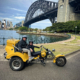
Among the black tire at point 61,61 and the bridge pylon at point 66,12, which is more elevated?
the bridge pylon at point 66,12

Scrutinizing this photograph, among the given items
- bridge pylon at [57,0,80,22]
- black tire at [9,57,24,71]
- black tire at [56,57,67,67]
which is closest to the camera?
black tire at [9,57,24,71]

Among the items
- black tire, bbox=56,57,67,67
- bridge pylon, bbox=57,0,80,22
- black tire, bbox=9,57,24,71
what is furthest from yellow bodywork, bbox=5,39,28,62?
bridge pylon, bbox=57,0,80,22

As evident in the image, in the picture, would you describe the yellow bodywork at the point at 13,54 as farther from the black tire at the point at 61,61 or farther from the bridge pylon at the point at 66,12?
the bridge pylon at the point at 66,12

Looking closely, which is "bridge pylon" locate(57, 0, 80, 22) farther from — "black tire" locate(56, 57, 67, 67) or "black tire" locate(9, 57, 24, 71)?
"black tire" locate(9, 57, 24, 71)

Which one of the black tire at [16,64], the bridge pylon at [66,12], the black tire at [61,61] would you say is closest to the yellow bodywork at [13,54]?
the black tire at [16,64]

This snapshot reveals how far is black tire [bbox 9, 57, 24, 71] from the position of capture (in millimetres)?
3861

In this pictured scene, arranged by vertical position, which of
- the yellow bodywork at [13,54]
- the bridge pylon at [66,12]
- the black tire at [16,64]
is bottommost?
the black tire at [16,64]

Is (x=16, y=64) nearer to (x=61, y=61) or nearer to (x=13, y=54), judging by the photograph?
(x=13, y=54)

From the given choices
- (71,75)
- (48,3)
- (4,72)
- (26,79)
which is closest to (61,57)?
(71,75)

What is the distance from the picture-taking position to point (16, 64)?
155 inches

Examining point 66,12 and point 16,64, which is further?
point 66,12

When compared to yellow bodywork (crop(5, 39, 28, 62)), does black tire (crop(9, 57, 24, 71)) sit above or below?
below

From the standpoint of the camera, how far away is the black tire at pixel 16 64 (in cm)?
386

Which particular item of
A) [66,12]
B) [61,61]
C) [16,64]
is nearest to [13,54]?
[16,64]
